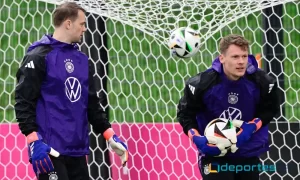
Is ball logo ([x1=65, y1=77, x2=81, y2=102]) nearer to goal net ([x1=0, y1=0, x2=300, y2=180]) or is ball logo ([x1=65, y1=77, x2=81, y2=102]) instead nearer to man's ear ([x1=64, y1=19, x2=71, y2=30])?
man's ear ([x1=64, y1=19, x2=71, y2=30])

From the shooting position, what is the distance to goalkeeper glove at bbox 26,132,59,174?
408 centimetres

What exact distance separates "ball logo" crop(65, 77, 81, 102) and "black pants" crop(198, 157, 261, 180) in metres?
0.85

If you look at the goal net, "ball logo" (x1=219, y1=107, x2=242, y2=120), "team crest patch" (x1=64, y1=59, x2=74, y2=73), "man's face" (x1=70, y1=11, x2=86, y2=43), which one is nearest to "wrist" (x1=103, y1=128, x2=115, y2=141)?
"team crest patch" (x1=64, y1=59, x2=74, y2=73)

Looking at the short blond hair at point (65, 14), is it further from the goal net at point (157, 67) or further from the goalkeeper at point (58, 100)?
the goal net at point (157, 67)

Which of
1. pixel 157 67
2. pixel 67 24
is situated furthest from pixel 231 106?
pixel 157 67

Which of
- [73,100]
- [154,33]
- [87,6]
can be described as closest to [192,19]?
[154,33]

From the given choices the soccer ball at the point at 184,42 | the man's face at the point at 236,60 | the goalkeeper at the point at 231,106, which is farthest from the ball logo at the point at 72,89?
the soccer ball at the point at 184,42

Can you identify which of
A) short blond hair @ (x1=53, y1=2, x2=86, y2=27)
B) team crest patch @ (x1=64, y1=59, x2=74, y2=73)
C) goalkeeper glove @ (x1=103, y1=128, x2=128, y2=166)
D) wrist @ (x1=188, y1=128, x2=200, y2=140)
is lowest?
goalkeeper glove @ (x1=103, y1=128, x2=128, y2=166)

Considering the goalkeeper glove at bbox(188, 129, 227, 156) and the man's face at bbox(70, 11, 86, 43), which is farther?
the goalkeeper glove at bbox(188, 129, 227, 156)

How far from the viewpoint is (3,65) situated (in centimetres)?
684

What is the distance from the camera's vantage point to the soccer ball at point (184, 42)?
510 centimetres

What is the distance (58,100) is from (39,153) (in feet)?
1.05

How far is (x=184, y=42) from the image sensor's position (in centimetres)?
510

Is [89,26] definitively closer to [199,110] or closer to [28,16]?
[28,16]
